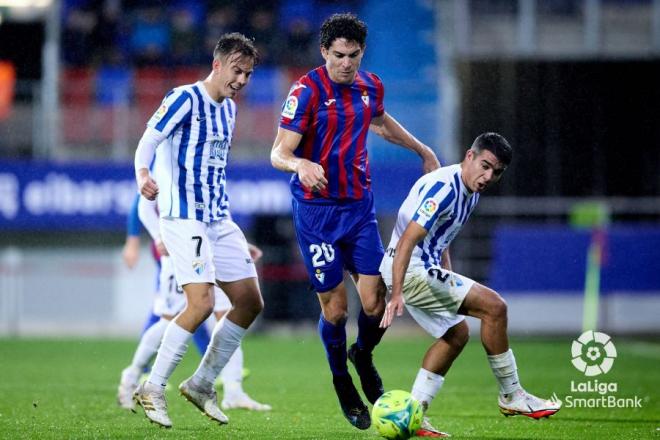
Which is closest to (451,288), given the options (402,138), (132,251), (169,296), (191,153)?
(402,138)

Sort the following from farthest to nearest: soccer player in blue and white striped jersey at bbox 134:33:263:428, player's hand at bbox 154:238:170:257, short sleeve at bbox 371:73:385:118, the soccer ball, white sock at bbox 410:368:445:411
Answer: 1. player's hand at bbox 154:238:170:257
2. short sleeve at bbox 371:73:385:118
3. white sock at bbox 410:368:445:411
4. soccer player in blue and white striped jersey at bbox 134:33:263:428
5. the soccer ball

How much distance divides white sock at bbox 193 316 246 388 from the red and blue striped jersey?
97 centimetres

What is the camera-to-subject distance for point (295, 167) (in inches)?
261

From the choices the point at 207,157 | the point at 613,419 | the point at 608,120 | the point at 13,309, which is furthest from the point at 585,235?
the point at 207,157

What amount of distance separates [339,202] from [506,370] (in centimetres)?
147

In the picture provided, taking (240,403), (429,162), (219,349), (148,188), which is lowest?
(240,403)

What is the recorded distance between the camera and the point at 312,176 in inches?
253

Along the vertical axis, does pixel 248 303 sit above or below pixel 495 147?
below

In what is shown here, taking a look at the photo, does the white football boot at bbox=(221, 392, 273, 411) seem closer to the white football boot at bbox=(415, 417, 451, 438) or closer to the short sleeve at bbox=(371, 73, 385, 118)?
the white football boot at bbox=(415, 417, 451, 438)

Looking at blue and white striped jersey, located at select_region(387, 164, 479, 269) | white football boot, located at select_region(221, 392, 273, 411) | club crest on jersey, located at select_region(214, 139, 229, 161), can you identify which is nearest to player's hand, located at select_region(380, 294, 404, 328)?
blue and white striped jersey, located at select_region(387, 164, 479, 269)

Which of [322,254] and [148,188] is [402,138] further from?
[148,188]

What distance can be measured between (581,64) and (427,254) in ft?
50.4

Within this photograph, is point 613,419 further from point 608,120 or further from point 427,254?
point 608,120

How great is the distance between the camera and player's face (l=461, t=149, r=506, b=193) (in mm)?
6953
